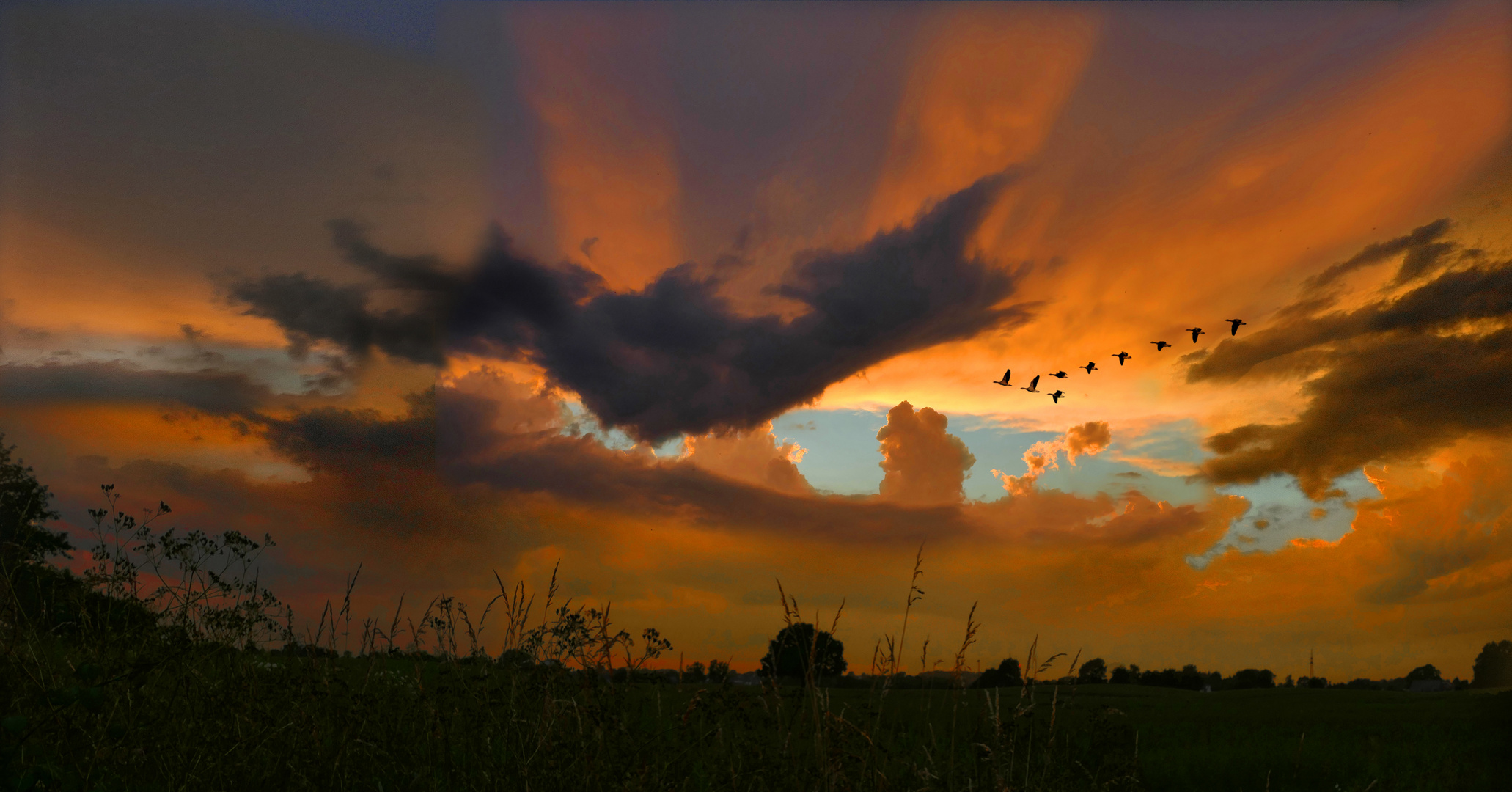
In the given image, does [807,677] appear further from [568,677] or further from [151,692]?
[151,692]

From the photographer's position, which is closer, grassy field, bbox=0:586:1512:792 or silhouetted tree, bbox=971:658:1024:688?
grassy field, bbox=0:586:1512:792

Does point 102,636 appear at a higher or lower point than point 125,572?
lower

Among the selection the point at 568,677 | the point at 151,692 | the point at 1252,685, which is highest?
the point at 568,677

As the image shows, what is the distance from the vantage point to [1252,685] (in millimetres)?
38812

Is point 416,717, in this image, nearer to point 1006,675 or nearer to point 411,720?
point 411,720

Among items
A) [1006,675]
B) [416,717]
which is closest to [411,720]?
[416,717]

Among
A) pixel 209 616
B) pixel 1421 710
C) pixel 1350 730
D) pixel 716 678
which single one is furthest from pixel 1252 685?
pixel 209 616

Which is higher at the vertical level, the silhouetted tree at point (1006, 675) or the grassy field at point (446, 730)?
the silhouetted tree at point (1006, 675)

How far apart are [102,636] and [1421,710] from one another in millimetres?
26039

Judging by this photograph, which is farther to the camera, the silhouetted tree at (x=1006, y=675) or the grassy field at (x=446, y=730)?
the silhouetted tree at (x=1006, y=675)

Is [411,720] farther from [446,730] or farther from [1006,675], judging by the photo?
[1006,675]

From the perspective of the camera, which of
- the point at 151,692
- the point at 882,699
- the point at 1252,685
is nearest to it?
the point at 882,699

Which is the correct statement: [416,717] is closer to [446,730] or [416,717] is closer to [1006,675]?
[446,730]

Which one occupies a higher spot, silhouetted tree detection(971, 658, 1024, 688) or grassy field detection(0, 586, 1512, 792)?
silhouetted tree detection(971, 658, 1024, 688)
